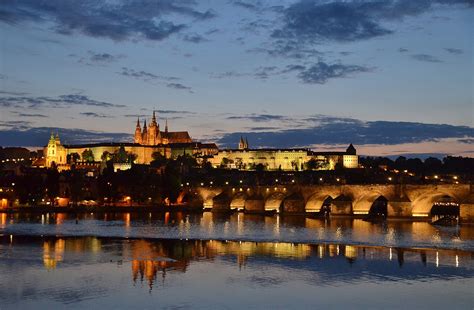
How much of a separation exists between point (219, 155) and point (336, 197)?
107 meters

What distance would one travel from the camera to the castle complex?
171250 millimetres

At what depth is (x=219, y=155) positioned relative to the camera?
185 metres

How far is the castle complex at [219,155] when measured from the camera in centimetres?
17125

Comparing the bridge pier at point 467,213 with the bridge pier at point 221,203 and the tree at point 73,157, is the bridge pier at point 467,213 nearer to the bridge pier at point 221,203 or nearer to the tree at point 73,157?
the bridge pier at point 221,203

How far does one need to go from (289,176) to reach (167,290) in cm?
11676

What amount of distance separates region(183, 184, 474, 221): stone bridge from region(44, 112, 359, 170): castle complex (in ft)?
236

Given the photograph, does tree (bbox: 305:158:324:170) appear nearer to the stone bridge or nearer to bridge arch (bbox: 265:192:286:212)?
the stone bridge

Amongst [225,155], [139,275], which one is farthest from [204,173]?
[139,275]

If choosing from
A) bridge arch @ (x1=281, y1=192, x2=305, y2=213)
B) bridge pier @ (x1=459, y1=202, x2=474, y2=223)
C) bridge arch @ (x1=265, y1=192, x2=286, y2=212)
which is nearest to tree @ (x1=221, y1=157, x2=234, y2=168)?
bridge arch @ (x1=265, y1=192, x2=286, y2=212)

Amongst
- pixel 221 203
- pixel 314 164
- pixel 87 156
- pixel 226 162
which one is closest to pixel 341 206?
pixel 221 203

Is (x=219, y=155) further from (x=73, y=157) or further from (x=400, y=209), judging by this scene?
(x=400, y=209)

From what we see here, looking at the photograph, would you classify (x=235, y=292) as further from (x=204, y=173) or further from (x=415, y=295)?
(x=204, y=173)

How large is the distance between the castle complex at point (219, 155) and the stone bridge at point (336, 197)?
7198 centimetres

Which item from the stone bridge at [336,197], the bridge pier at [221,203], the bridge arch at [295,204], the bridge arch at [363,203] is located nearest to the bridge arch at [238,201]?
the stone bridge at [336,197]
